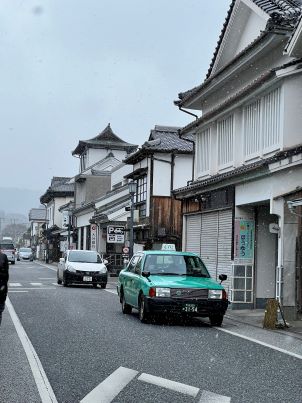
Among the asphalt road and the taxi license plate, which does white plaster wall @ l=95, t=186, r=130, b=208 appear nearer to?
the asphalt road

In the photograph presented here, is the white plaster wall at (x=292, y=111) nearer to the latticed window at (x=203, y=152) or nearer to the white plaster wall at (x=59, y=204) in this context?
the latticed window at (x=203, y=152)

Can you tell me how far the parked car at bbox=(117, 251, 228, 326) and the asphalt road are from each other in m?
0.41

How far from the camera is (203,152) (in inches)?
960

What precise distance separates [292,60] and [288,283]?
19.5ft

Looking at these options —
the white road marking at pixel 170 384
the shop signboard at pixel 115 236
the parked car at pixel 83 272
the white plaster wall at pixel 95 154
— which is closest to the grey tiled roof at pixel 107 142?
the white plaster wall at pixel 95 154

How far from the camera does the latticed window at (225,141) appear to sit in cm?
2127

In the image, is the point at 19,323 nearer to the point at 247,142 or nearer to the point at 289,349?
the point at 289,349

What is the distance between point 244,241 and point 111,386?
12.7m

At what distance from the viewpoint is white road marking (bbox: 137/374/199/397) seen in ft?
22.8

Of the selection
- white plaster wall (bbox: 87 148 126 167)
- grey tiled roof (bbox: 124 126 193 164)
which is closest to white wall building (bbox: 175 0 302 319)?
grey tiled roof (bbox: 124 126 193 164)

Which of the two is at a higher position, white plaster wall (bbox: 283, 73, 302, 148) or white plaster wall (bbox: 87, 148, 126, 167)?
white plaster wall (bbox: 87, 148, 126, 167)

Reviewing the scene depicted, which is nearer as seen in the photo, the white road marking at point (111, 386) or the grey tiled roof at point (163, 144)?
Answer: the white road marking at point (111, 386)

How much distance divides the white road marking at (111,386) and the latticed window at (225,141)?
45.5 ft

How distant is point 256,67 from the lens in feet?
64.0
